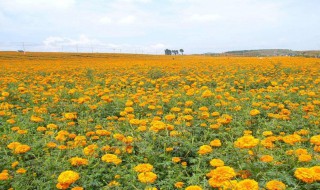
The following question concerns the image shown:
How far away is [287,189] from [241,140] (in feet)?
2.13

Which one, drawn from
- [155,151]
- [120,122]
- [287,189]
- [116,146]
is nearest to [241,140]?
[287,189]

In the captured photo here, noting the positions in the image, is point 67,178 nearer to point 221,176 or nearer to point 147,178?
point 147,178

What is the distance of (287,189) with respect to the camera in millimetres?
2223

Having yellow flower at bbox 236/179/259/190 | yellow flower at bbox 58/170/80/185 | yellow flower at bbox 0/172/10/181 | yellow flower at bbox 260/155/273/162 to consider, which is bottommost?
yellow flower at bbox 0/172/10/181

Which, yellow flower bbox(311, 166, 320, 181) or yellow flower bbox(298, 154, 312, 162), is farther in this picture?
yellow flower bbox(298, 154, 312, 162)

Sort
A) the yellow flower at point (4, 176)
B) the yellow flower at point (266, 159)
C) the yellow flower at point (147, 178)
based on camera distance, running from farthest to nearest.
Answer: the yellow flower at point (4, 176) < the yellow flower at point (266, 159) < the yellow flower at point (147, 178)

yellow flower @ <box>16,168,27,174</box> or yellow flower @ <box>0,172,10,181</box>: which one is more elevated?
yellow flower @ <box>0,172,10,181</box>

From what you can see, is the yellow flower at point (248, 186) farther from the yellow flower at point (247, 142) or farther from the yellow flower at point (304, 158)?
the yellow flower at point (304, 158)

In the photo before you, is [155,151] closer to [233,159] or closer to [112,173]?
[112,173]

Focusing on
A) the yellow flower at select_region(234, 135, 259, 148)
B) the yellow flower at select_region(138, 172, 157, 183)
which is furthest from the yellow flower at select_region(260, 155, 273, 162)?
the yellow flower at select_region(138, 172, 157, 183)

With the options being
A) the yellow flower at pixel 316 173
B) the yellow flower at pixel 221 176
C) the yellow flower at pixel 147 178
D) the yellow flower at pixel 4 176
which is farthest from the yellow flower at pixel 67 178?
the yellow flower at pixel 316 173

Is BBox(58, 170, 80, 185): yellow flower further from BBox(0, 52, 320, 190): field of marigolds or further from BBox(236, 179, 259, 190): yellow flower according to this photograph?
BBox(236, 179, 259, 190): yellow flower

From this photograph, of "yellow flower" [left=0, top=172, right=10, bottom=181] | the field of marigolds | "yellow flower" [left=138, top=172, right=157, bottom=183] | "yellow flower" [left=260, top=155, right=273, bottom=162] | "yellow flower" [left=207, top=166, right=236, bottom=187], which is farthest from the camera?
"yellow flower" [left=0, top=172, right=10, bottom=181]

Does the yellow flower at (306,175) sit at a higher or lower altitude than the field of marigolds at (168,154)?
higher
